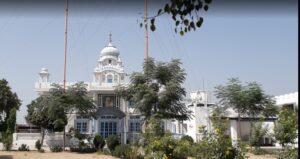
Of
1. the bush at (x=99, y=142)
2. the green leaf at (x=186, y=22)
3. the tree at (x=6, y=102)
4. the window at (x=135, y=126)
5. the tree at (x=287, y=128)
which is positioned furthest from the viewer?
the window at (x=135, y=126)

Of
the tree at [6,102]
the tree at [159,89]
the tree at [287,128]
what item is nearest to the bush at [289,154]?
the tree at [287,128]

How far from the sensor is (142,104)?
2628cm

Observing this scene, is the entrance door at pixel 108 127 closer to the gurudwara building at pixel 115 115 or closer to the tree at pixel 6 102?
the gurudwara building at pixel 115 115

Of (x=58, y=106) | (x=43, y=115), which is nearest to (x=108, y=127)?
(x=43, y=115)

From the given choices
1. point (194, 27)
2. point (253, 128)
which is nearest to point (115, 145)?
point (253, 128)

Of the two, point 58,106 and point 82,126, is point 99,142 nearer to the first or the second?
point 58,106

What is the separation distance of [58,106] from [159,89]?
6.86m

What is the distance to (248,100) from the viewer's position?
31750 millimetres

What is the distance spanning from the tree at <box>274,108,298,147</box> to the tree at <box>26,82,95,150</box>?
16.3 m

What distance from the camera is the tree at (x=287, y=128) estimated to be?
14977 millimetres

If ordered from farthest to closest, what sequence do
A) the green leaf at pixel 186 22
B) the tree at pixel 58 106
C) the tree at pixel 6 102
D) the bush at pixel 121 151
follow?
the tree at pixel 6 102, the tree at pixel 58 106, the bush at pixel 121 151, the green leaf at pixel 186 22

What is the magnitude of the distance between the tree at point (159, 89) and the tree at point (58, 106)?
14.8 ft

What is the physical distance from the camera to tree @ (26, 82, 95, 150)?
94.1 feet

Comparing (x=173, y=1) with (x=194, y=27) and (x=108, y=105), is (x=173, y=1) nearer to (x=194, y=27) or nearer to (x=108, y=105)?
(x=194, y=27)
